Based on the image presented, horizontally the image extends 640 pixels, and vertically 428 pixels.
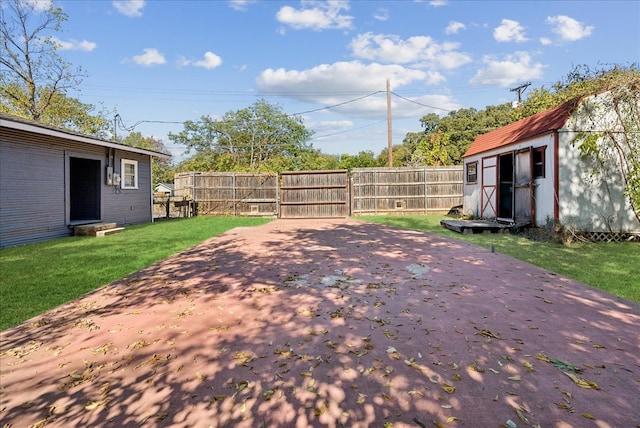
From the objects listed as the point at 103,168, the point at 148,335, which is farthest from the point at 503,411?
the point at 103,168

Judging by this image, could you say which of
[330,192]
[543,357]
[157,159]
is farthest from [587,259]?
[157,159]

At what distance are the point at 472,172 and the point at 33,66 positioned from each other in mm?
23964

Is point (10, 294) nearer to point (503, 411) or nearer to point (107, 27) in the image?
point (503, 411)

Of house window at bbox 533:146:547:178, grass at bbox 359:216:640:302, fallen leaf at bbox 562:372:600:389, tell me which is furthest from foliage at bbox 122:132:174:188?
fallen leaf at bbox 562:372:600:389

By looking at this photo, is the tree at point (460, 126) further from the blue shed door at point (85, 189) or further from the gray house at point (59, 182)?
the blue shed door at point (85, 189)

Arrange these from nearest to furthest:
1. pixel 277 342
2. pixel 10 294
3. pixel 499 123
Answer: pixel 277 342 < pixel 10 294 < pixel 499 123

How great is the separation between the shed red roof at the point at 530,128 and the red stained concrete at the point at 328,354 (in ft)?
18.9

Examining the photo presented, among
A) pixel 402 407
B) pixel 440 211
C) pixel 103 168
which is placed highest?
pixel 103 168

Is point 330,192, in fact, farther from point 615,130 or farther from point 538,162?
point 615,130

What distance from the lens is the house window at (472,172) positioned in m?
13.9

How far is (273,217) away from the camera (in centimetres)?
1617

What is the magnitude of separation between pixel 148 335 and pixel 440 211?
1512 cm

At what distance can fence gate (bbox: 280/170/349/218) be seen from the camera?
15703mm

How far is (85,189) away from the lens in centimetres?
1198
